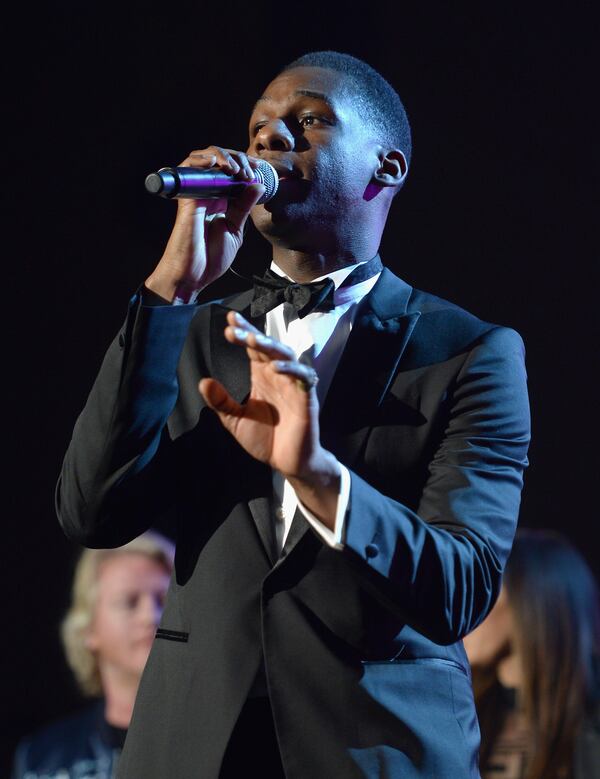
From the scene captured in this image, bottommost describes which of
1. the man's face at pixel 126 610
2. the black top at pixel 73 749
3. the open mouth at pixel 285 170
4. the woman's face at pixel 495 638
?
the black top at pixel 73 749

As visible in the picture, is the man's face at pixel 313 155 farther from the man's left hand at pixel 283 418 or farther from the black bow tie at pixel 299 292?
the man's left hand at pixel 283 418

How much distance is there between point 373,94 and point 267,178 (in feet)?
1.16

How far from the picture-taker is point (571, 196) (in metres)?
3.69

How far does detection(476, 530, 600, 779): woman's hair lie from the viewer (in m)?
3.16

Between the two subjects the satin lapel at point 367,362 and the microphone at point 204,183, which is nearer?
the microphone at point 204,183

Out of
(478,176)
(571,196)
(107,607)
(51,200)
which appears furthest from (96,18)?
(107,607)

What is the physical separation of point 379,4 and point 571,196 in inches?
35.8

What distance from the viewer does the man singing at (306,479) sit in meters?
1.36

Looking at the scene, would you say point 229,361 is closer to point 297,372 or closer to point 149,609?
point 297,372

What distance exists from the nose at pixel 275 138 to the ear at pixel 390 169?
0.62 feet

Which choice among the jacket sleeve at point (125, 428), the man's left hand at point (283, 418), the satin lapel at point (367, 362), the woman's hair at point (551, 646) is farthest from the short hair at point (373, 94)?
the woman's hair at point (551, 646)

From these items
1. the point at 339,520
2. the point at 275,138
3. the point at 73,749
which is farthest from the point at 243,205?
the point at 73,749

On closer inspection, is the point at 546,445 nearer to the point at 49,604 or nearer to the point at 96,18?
the point at 49,604

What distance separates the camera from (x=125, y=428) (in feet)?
4.96
